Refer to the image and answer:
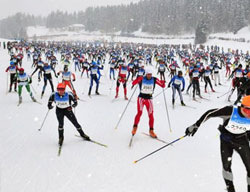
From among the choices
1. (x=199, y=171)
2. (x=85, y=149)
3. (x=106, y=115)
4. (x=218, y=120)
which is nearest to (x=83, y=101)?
(x=106, y=115)

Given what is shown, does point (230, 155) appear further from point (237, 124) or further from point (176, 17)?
point (176, 17)

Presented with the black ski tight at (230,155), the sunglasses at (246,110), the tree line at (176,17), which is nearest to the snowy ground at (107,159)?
the black ski tight at (230,155)

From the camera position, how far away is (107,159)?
5.36 meters

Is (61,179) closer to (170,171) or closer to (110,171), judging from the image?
(110,171)

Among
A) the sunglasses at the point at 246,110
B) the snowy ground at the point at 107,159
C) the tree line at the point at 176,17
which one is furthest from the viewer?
the tree line at the point at 176,17

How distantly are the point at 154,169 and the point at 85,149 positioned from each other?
6.96 feet

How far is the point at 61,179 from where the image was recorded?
4.49 m

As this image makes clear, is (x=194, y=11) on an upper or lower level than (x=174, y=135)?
upper

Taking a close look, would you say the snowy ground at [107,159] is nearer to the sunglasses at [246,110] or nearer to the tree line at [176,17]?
the sunglasses at [246,110]

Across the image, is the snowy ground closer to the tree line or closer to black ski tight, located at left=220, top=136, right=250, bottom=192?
black ski tight, located at left=220, top=136, right=250, bottom=192

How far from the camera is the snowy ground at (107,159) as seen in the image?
4.33 meters

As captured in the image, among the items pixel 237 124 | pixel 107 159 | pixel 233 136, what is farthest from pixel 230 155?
pixel 107 159

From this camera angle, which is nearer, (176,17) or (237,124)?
(237,124)

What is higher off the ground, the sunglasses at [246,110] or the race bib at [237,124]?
the sunglasses at [246,110]
